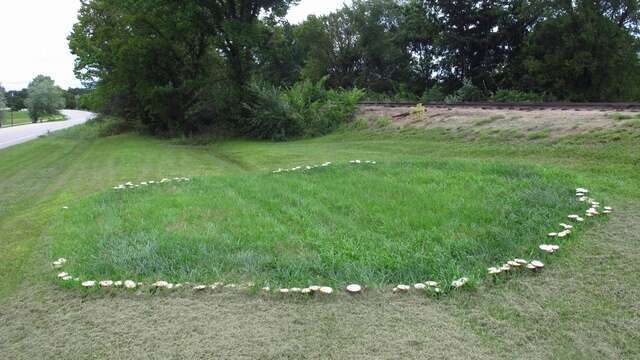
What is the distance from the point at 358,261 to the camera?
18.3ft

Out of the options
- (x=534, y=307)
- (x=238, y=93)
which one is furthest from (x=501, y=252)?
(x=238, y=93)

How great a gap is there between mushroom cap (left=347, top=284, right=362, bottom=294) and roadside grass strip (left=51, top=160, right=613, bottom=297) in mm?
15

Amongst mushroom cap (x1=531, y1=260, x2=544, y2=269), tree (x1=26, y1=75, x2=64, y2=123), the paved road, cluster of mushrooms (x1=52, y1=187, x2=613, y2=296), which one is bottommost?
cluster of mushrooms (x1=52, y1=187, x2=613, y2=296)

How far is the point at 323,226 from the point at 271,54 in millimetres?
21449

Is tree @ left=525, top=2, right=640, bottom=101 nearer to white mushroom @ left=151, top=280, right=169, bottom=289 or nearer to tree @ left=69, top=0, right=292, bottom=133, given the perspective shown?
tree @ left=69, top=0, right=292, bottom=133

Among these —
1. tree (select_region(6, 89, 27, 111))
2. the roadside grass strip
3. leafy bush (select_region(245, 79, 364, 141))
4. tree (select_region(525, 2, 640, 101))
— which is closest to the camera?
the roadside grass strip

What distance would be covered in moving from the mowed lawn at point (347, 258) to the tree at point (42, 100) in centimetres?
7475

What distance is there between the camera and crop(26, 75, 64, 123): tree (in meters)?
76.1

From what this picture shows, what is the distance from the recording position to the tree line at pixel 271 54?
2467cm

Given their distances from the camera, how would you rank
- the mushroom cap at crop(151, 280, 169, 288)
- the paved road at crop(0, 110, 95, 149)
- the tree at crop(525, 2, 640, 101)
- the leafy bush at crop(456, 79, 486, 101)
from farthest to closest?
the paved road at crop(0, 110, 95, 149), the leafy bush at crop(456, 79, 486, 101), the tree at crop(525, 2, 640, 101), the mushroom cap at crop(151, 280, 169, 288)

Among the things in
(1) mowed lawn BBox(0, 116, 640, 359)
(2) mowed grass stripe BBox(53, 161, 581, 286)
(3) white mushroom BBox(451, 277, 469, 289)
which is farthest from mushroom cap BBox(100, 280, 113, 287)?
(3) white mushroom BBox(451, 277, 469, 289)

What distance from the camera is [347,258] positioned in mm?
5684

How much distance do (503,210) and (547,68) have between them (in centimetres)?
2520

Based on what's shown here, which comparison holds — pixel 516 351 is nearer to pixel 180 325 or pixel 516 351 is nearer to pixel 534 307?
pixel 534 307
